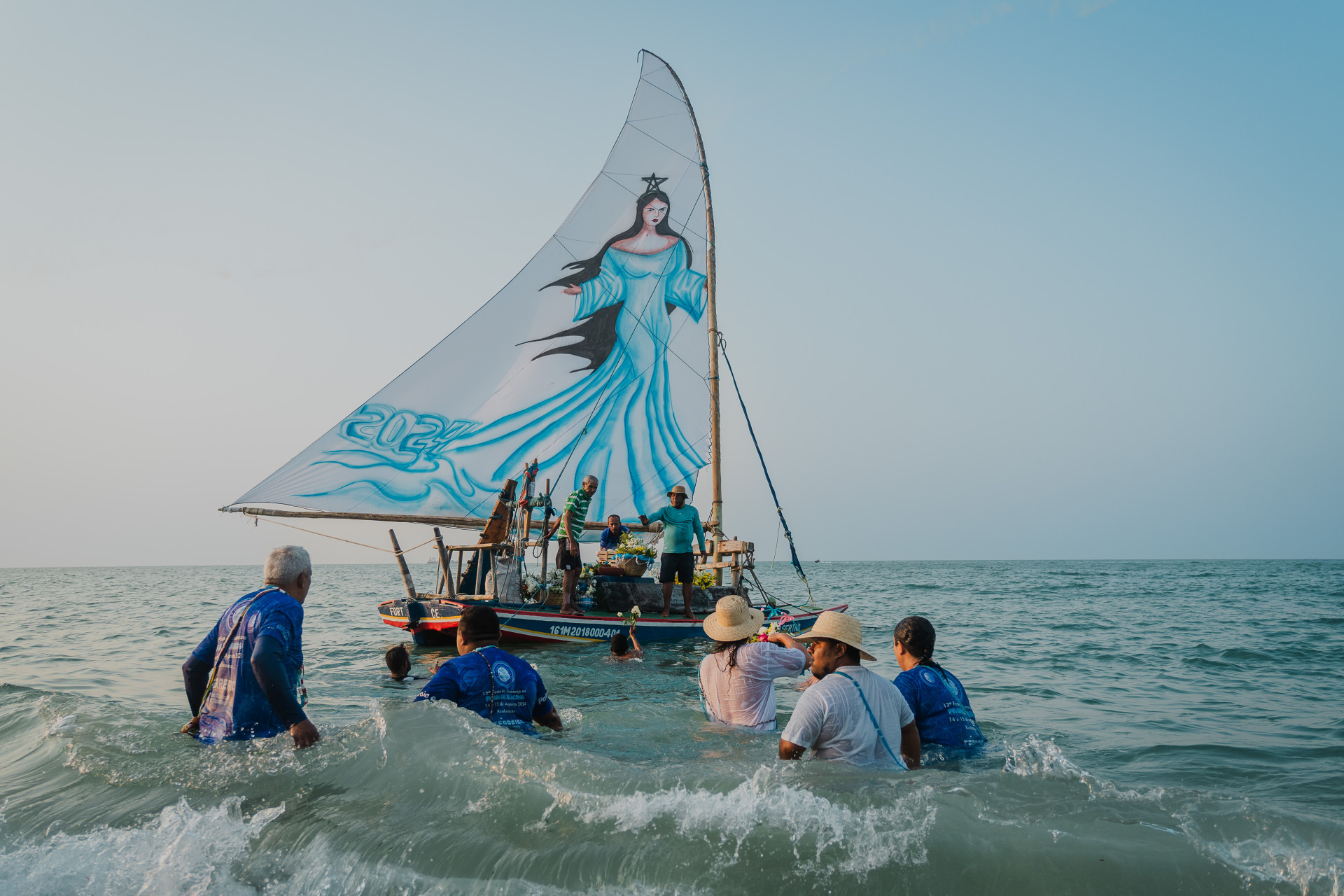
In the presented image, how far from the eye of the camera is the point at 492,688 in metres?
4.78

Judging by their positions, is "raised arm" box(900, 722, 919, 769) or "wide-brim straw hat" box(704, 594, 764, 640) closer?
"raised arm" box(900, 722, 919, 769)

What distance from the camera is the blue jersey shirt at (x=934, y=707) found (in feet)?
16.3

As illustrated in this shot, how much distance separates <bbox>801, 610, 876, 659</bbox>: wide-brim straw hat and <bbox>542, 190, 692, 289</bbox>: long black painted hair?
48.6 feet

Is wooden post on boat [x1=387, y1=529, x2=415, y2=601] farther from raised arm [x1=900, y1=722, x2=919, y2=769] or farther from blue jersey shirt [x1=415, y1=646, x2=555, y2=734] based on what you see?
raised arm [x1=900, y1=722, x2=919, y2=769]

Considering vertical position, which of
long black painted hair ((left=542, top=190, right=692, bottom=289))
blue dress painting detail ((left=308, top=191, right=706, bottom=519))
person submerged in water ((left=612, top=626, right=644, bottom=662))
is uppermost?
long black painted hair ((left=542, top=190, right=692, bottom=289))

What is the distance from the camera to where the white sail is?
15.4 meters

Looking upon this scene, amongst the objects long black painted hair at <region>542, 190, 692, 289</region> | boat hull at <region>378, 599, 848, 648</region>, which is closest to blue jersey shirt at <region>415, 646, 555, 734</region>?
boat hull at <region>378, 599, 848, 648</region>

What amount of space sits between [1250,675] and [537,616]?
35.4ft

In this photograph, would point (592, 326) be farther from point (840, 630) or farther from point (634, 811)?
point (634, 811)

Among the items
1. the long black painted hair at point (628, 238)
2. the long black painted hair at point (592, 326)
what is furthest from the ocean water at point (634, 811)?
the long black painted hair at point (628, 238)

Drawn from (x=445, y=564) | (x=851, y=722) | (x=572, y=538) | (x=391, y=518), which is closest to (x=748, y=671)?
(x=851, y=722)

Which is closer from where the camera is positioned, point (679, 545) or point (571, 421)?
point (679, 545)

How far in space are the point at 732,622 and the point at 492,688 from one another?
175 cm

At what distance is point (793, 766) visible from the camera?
379 centimetres
